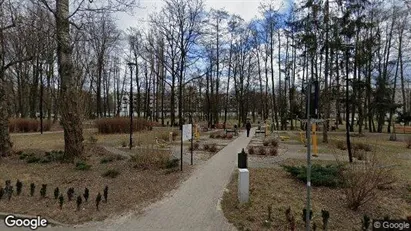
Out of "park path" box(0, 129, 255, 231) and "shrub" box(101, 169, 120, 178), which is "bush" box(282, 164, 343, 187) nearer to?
"park path" box(0, 129, 255, 231)

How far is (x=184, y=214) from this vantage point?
6598 millimetres

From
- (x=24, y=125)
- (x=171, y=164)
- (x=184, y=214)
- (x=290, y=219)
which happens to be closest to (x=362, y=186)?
(x=290, y=219)

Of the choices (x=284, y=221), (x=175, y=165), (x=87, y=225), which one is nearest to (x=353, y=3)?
(x=175, y=165)

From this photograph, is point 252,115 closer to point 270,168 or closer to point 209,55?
point 209,55

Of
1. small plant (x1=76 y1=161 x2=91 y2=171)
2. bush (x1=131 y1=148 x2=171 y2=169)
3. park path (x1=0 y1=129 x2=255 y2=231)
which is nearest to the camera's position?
park path (x1=0 y1=129 x2=255 y2=231)

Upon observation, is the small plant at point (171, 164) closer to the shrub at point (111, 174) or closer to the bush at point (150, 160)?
the bush at point (150, 160)

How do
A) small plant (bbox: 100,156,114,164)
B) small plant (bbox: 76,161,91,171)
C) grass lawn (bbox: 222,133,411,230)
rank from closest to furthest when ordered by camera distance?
grass lawn (bbox: 222,133,411,230) < small plant (bbox: 76,161,91,171) < small plant (bbox: 100,156,114,164)

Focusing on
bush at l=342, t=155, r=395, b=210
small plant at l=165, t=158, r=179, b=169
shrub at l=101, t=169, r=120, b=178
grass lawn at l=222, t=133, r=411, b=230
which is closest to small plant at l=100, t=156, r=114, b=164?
shrub at l=101, t=169, r=120, b=178

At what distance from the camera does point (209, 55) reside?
1601 inches

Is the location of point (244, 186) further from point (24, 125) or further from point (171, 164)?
point (24, 125)

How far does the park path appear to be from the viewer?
19.2 feet

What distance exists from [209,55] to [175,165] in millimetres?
30703

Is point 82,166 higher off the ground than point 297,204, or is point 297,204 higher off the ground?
point 82,166

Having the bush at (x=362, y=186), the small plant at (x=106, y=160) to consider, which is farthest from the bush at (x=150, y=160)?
the bush at (x=362, y=186)
